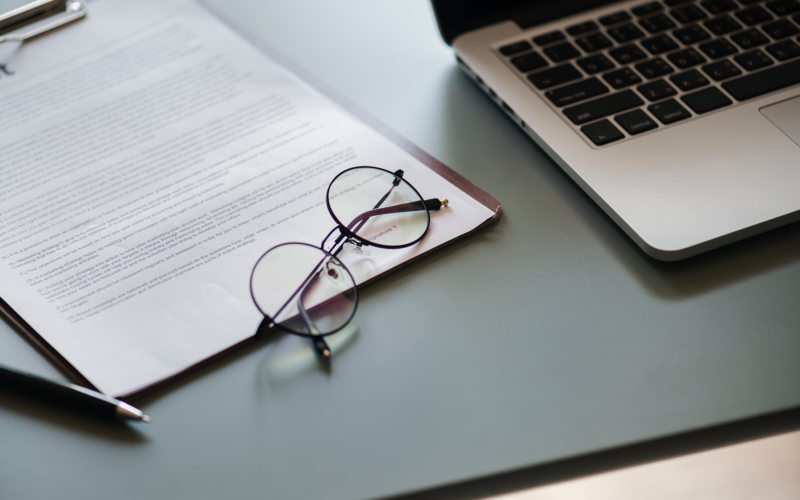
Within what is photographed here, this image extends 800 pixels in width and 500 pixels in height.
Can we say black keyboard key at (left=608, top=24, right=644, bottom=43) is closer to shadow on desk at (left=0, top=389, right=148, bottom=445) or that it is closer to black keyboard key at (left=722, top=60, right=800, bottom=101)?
black keyboard key at (left=722, top=60, right=800, bottom=101)

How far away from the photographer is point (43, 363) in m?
0.42

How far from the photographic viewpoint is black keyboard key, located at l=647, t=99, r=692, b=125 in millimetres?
533

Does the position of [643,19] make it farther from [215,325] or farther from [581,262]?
[215,325]

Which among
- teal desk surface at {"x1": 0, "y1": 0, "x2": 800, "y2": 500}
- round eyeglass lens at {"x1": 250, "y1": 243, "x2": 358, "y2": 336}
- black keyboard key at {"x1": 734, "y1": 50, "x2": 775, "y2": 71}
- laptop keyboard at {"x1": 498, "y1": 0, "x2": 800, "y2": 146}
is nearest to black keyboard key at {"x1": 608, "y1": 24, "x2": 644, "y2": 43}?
laptop keyboard at {"x1": 498, "y1": 0, "x2": 800, "y2": 146}

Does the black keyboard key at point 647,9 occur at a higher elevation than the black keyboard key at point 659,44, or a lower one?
higher

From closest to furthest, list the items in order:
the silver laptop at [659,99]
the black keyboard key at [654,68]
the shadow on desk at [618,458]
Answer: the shadow on desk at [618,458], the silver laptop at [659,99], the black keyboard key at [654,68]

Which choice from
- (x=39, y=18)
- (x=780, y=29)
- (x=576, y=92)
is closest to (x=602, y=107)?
(x=576, y=92)

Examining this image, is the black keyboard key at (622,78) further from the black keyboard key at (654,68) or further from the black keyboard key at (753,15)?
the black keyboard key at (753,15)

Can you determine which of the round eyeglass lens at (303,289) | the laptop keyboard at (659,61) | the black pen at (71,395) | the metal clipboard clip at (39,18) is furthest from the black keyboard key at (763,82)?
the metal clipboard clip at (39,18)

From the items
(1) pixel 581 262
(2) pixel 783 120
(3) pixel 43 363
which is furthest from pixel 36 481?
(2) pixel 783 120

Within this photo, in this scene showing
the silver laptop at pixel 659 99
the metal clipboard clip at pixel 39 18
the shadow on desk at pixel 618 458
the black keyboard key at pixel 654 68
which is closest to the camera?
the shadow on desk at pixel 618 458

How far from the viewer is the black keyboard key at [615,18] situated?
632 mm

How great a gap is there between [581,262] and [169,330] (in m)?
0.34

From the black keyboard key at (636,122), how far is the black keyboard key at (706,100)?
46 mm
